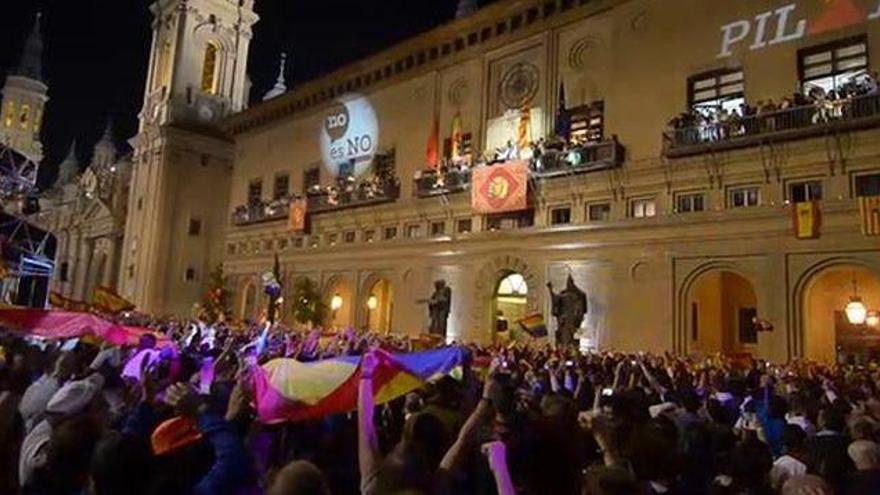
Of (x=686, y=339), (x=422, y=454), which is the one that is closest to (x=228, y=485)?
(x=422, y=454)

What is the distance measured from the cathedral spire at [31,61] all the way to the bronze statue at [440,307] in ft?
280

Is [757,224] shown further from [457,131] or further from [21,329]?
[21,329]

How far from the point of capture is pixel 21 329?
1274 centimetres

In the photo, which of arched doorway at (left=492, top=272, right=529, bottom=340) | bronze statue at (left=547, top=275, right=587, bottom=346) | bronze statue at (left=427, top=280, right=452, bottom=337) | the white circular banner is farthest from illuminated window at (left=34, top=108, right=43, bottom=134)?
bronze statue at (left=547, top=275, right=587, bottom=346)

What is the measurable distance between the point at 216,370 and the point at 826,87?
21.3 meters

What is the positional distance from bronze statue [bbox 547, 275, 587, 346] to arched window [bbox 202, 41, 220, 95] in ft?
132

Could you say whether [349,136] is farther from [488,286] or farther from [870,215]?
[870,215]

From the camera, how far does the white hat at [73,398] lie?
4.88m

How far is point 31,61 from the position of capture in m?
92.9

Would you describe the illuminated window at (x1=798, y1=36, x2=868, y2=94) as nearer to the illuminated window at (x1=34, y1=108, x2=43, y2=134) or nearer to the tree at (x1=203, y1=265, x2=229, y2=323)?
the tree at (x1=203, y1=265, x2=229, y2=323)

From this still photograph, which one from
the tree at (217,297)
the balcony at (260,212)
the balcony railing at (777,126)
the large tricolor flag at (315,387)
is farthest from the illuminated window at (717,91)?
the tree at (217,297)

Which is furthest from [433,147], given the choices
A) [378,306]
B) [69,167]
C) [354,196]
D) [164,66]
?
[69,167]

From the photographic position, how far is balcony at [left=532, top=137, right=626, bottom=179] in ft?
83.1

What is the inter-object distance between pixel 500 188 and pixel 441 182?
13.3 feet
